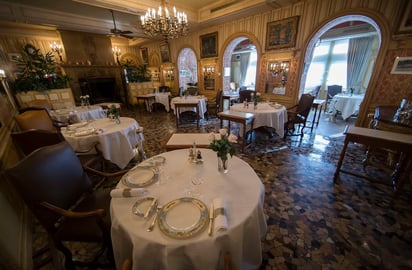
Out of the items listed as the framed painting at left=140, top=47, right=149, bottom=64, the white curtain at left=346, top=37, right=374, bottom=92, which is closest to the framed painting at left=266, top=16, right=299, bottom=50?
the white curtain at left=346, top=37, right=374, bottom=92

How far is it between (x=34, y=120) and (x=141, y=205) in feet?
9.63

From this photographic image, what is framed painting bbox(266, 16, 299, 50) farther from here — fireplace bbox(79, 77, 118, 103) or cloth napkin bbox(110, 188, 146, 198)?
fireplace bbox(79, 77, 118, 103)

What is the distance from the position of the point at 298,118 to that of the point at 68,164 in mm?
4435

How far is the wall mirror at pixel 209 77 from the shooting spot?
6719 mm

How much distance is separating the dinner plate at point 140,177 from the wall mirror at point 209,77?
6079 mm

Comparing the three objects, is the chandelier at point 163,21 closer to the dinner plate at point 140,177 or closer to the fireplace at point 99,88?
the dinner plate at point 140,177

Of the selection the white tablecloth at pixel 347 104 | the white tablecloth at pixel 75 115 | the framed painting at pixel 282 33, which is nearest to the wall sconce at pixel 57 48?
the white tablecloth at pixel 75 115

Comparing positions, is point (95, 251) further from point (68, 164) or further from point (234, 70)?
point (234, 70)

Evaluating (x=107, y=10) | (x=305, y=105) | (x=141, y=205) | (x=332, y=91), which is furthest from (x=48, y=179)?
(x=332, y=91)

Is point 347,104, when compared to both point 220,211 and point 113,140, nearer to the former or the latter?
point 220,211

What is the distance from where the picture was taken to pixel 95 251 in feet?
5.26

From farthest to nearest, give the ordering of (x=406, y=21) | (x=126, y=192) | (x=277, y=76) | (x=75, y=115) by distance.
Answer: (x=277, y=76)
(x=75, y=115)
(x=406, y=21)
(x=126, y=192)

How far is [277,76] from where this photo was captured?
497 cm

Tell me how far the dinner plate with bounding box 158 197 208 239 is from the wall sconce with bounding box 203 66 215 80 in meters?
6.46
